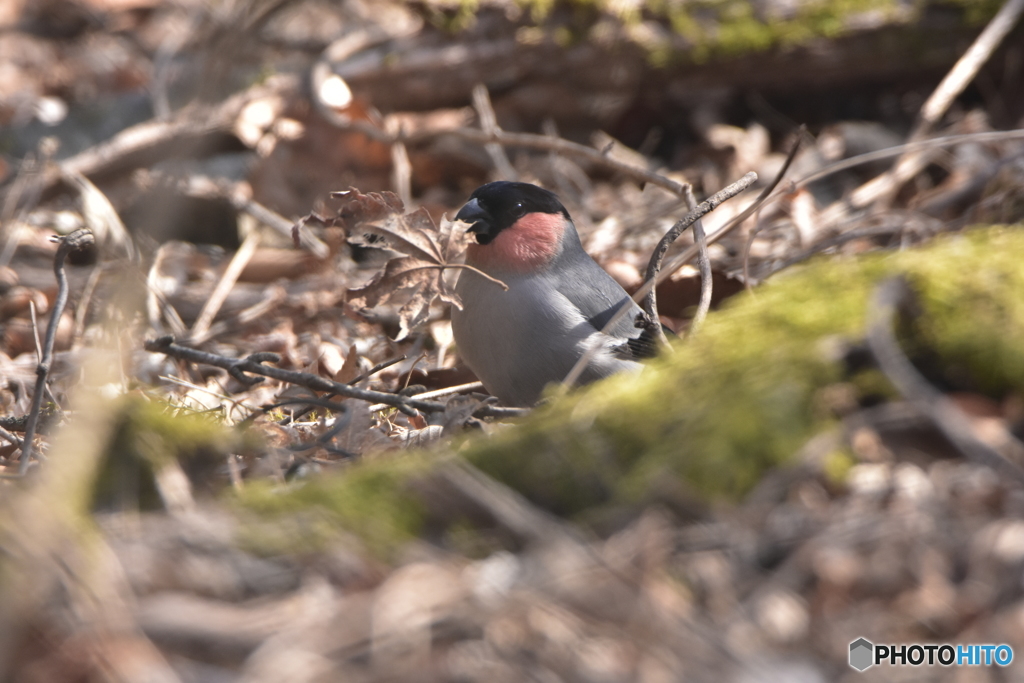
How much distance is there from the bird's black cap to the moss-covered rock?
164 cm

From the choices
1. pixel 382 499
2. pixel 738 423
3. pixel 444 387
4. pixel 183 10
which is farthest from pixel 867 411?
pixel 183 10

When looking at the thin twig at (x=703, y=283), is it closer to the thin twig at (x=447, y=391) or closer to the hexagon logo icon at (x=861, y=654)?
the thin twig at (x=447, y=391)

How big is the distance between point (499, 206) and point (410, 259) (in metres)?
0.67

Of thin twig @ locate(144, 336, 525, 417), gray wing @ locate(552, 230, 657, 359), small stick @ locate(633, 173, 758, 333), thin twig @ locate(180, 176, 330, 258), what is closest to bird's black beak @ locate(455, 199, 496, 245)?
gray wing @ locate(552, 230, 657, 359)

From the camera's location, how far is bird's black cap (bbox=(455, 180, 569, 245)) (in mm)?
3336

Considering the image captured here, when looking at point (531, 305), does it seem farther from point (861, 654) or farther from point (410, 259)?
point (861, 654)

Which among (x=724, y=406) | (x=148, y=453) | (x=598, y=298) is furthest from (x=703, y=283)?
(x=148, y=453)

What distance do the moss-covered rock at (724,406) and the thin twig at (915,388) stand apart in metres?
0.04

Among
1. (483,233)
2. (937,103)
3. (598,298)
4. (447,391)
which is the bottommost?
(447,391)

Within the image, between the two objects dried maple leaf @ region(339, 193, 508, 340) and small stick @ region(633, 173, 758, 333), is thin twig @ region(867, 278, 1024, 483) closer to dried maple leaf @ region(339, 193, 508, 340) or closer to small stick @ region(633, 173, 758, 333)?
small stick @ region(633, 173, 758, 333)

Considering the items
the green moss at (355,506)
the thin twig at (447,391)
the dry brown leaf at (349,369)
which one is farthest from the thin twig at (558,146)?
the green moss at (355,506)

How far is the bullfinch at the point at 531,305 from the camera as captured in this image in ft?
9.81

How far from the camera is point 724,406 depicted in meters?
1.56

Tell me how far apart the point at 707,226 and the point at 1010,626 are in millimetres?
3462
